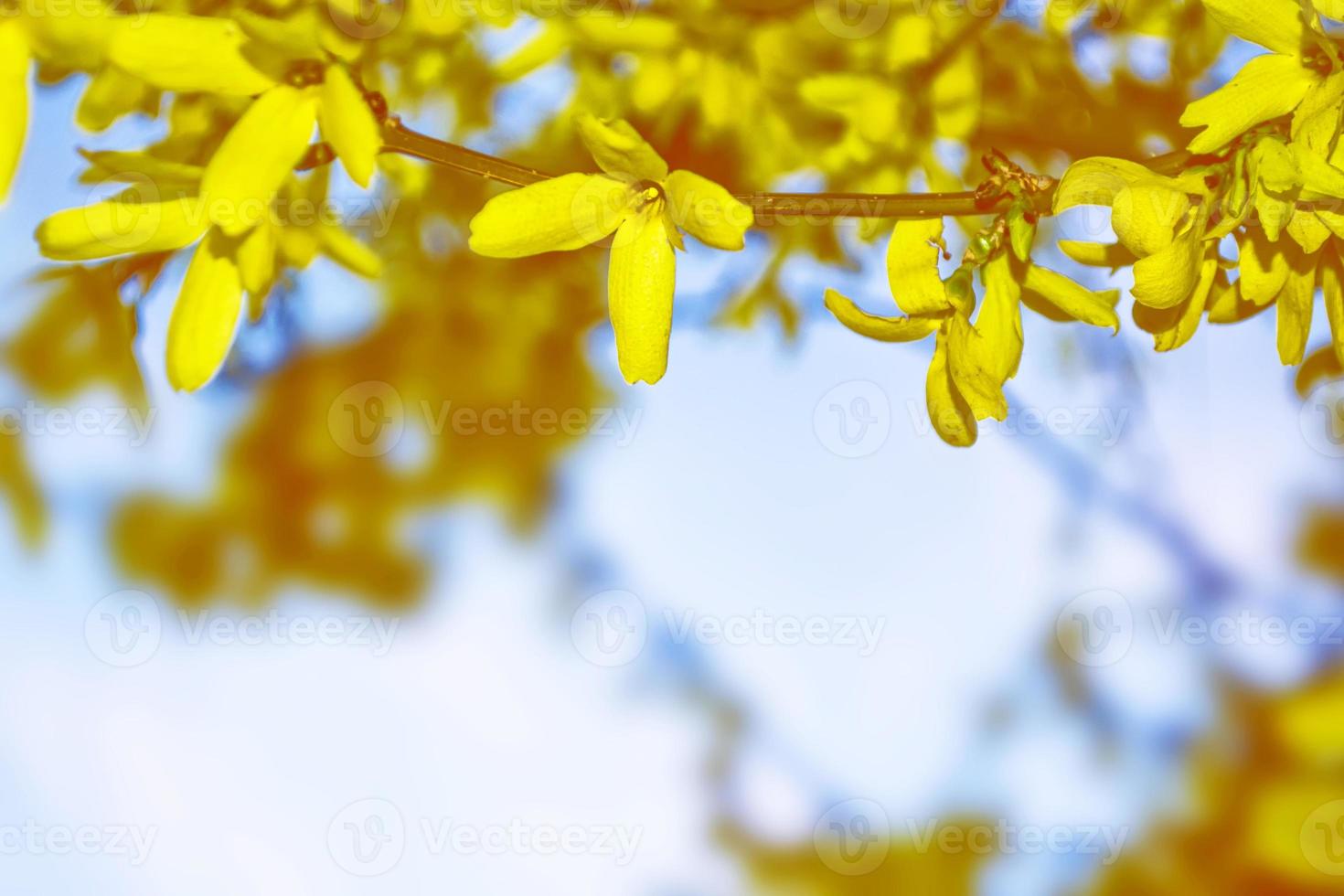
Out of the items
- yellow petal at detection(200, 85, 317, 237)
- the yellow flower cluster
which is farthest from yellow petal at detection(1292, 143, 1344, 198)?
yellow petal at detection(200, 85, 317, 237)

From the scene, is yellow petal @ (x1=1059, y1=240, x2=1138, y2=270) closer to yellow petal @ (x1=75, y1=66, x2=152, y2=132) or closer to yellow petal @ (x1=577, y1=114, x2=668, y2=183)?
yellow petal @ (x1=577, y1=114, x2=668, y2=183)

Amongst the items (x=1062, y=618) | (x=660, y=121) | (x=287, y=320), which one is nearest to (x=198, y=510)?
(x=287, y=320)

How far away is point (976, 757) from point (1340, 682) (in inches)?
14.3

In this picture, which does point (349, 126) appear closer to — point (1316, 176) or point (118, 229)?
point (118, 229)

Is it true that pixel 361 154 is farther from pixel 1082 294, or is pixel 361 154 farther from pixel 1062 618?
pixel 1062 618

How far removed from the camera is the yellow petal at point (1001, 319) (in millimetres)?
351

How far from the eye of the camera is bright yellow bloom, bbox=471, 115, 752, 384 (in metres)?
0.32

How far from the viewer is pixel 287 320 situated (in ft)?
2.26

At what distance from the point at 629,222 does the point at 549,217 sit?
0.11ft

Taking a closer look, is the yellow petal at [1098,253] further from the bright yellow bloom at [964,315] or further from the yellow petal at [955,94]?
the yellow petal at [955,94]

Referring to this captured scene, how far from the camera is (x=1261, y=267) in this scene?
351 millimetres

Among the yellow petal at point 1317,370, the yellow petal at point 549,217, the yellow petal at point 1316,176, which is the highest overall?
the yellow petal at point 1316,176

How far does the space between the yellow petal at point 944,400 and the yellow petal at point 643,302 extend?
0.35 ft

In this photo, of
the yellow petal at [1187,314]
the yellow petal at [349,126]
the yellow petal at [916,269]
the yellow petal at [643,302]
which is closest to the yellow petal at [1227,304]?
the yellow petal at [1187,314]
